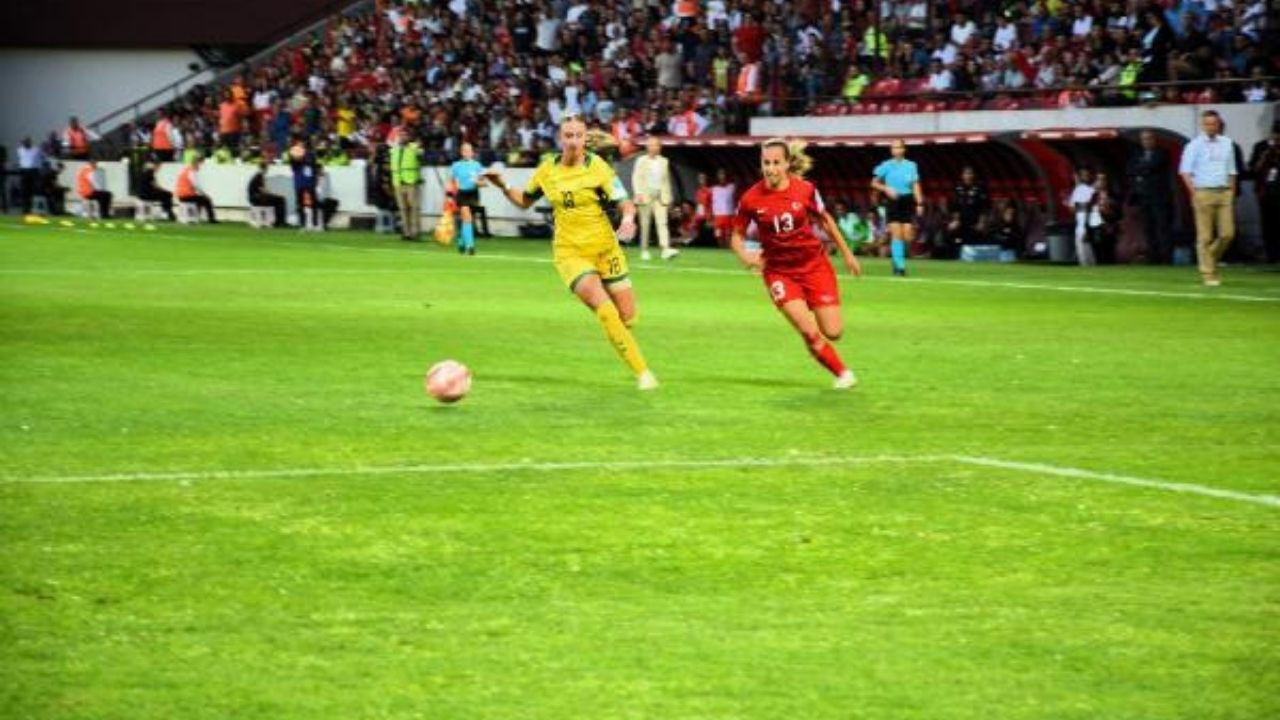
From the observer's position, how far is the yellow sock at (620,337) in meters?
17.4

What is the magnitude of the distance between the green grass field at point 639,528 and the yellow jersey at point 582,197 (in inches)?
43.6

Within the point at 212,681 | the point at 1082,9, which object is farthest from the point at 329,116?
the point at 212,681

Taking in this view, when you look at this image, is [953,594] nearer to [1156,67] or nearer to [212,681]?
[212,681]

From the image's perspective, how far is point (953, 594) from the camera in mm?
8828

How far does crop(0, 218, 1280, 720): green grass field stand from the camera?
24.2ft

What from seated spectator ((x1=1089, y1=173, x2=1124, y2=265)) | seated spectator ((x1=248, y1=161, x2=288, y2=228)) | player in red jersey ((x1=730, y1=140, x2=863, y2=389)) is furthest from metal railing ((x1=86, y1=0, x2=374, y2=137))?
player in red jersey ((x1=730, y1=140, x2=863, y2=389))

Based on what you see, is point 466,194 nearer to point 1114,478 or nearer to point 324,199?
point 324,199

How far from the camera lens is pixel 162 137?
6228 cm

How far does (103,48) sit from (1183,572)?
67.1m

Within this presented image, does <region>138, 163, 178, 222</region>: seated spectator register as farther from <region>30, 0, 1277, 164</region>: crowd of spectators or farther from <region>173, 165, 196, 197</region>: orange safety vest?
<region>30, 0, 1277, 164</region>: crowd of spectators

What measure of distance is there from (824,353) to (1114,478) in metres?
5.36

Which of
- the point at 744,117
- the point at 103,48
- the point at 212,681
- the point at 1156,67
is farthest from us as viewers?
the point at 103,48

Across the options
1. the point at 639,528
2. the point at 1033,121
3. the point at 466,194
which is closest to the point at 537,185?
the point at 639,528

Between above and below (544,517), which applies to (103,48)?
above
